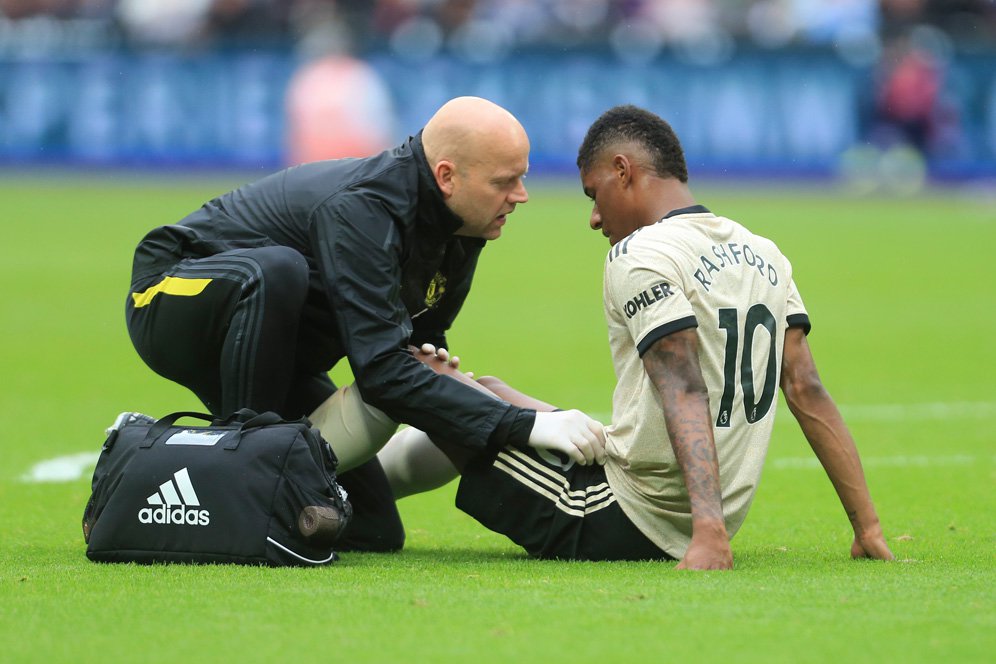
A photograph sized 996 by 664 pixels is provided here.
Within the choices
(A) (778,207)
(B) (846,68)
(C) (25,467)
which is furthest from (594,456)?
Answer: (B) (846,68)

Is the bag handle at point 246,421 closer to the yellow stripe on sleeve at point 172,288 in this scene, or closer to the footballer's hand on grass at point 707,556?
the yellow stripe on sleeve at point 172,288

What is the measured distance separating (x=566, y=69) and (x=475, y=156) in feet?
61.6

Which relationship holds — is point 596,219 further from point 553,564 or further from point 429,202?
point 553,564

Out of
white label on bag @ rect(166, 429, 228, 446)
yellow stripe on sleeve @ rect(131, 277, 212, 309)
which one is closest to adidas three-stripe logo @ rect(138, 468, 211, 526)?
white label on bag @ rect(166, 429, 228, 446)

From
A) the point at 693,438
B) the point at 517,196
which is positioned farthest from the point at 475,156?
the point at 693,438

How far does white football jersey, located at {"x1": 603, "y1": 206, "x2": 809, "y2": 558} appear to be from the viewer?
4684 millimetres

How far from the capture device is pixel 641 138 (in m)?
4.97

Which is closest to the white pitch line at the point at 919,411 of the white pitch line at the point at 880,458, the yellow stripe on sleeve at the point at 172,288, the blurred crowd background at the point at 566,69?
the white pitch line at the point at 880,458

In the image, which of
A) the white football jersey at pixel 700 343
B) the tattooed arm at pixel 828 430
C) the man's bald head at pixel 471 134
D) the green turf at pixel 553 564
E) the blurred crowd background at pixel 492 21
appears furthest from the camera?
the blurred crowd background at pixel 492 21

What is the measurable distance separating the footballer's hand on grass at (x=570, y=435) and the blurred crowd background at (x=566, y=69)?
734 inches

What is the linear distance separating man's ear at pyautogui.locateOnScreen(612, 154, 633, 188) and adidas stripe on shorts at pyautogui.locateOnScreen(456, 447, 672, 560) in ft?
3.00

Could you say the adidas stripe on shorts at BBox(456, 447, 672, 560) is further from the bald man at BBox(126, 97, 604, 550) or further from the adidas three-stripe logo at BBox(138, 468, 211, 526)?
the adidas three-stripe logo at BBox(138, 468, 211, 526)

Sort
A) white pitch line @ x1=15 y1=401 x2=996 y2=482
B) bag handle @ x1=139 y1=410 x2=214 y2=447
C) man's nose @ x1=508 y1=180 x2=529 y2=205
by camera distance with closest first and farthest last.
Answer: bag handle @ x1=139 y1=410 x2=214 y2=447
man's nose @ x1=508 y1=180 x2=529 y2=205
white pitch line @ x1=15 y1=401 x2=996 y2=482

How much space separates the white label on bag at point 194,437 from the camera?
4875 millimetres
